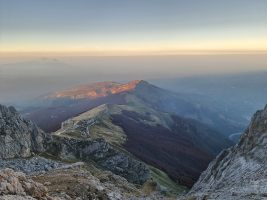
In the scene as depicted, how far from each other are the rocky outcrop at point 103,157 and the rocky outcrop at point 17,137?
7365mm

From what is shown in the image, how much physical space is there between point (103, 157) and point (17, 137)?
28.9m

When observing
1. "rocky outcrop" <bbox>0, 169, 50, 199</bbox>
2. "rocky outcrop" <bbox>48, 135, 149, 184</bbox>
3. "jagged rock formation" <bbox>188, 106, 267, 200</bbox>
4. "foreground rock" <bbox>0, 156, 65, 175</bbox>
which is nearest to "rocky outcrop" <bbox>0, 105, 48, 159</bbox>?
"foreground rock" <bbox>0, 156, 65, 175</bbox>

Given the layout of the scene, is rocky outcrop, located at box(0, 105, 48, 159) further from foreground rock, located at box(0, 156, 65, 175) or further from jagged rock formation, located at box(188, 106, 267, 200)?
jagged rock formation, located at box(188, 106, 267, 200)

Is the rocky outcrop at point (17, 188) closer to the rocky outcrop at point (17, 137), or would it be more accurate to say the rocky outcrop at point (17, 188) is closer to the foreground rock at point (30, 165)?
the foreground rock at point (30, 165)

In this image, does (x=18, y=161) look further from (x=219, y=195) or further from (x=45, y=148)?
(x=219, y=195)

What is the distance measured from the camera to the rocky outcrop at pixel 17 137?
292 feet

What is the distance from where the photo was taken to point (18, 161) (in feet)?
272

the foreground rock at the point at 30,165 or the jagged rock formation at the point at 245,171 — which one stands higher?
the jagged rock formation at the point at 245,171

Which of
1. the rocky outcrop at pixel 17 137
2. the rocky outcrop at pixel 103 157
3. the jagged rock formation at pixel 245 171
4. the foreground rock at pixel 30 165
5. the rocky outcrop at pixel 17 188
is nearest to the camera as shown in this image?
the rocky outcrop at pixel 17 188

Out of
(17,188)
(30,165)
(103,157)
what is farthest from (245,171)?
(103,157)

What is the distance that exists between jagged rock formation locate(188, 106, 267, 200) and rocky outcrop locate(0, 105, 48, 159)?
3710 centimetres

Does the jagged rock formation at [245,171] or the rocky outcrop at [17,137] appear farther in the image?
the rocky outcrop at [17,137]

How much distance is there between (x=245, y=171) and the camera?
70312 mm

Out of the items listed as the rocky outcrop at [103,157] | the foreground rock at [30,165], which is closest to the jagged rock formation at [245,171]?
the rocky outcrop at [103,157]
